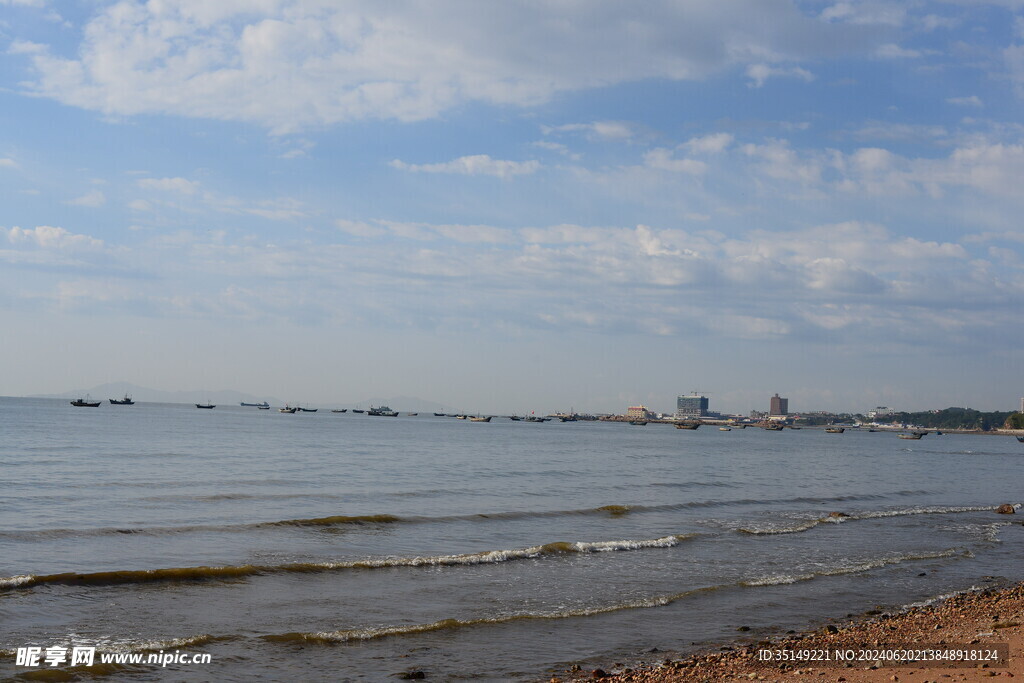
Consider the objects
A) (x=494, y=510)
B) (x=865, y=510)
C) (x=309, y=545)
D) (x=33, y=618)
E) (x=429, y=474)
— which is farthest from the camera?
(x=429, y=474)

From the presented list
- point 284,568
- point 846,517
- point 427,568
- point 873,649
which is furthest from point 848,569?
point 284,568

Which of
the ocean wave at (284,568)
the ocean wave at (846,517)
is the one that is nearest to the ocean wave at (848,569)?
the ocean wave at (284,568)

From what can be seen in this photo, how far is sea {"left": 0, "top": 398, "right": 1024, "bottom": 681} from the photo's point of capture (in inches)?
506

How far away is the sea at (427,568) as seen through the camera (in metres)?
12.9

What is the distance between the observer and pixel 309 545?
22.1m

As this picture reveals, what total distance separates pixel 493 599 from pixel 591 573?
13.3 ft

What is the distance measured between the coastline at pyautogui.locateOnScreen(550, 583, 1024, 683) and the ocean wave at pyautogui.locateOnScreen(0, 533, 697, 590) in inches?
340

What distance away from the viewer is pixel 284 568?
61.7 ft

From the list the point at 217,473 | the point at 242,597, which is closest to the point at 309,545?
the point at 242,597

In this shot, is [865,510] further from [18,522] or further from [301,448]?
[301,448]

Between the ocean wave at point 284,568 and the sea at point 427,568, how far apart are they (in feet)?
0.24

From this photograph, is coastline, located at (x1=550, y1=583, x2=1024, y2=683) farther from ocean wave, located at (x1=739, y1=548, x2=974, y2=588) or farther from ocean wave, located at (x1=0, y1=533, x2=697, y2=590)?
ocean wave, located at (x1=0, y1=533, x2=697, y2=590)

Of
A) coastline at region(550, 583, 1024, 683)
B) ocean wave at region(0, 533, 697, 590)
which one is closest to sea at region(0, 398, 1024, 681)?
ocean wave at region(0, 533, 697, 590)

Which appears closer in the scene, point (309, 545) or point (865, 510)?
point (309, 545)
